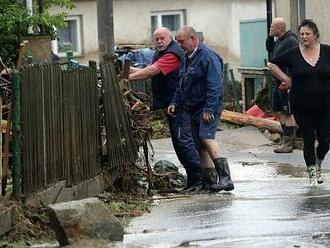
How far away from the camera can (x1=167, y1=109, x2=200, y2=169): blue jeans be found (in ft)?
37.2

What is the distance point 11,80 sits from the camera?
837 cm

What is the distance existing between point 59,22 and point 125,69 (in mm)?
3686

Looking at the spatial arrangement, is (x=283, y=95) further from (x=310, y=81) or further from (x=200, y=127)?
(x=200, y=127)

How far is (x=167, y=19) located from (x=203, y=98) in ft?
75.3

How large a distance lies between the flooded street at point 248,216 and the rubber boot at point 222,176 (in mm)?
96

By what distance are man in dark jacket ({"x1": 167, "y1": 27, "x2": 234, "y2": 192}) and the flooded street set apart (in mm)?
337

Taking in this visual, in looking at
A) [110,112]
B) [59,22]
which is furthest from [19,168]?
[59,22]

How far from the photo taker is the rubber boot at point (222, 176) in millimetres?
10984

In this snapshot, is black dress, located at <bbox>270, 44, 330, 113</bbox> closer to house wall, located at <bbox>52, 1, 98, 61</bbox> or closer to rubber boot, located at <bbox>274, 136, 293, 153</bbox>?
rubber boot, located at <bbox>274, 136, 293, 153</bbox>

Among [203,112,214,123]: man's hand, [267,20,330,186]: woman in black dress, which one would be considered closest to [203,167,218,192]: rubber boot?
[203,112,214,123]: man's hand

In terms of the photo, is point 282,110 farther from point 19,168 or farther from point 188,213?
point 19,168

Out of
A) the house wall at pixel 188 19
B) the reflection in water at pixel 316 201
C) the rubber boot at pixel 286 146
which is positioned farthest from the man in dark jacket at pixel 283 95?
the house wall at pixel 188 19

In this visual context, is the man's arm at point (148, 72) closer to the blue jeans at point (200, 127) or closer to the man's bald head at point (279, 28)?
the blue jeans at point (200, 127)

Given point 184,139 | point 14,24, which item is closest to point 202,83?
point 184,139
